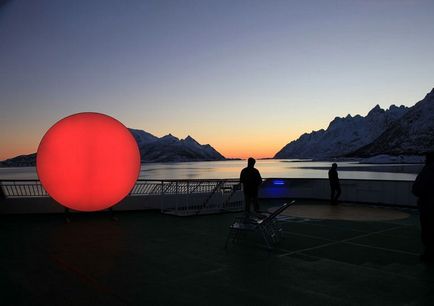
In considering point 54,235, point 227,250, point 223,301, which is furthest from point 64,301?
point 54,235

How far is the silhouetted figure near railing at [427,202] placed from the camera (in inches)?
300

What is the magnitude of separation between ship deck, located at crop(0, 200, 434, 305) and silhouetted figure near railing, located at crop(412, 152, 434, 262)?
1.29ft

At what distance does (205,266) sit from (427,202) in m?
4.28

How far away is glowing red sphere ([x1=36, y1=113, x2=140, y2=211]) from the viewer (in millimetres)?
11172

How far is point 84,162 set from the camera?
11.2 metres

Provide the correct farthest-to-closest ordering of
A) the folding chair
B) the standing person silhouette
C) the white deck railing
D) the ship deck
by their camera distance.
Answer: the white deck railing
the standing person silhouette
the folding chair
the ship deck

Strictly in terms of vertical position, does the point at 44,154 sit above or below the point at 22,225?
above

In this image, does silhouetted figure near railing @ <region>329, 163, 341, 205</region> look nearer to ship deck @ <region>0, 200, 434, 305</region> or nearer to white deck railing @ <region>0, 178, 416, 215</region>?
white deck railing @ <region>0, 178, 416, 215</region>

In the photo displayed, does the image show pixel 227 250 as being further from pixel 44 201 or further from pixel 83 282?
pixel 44 201

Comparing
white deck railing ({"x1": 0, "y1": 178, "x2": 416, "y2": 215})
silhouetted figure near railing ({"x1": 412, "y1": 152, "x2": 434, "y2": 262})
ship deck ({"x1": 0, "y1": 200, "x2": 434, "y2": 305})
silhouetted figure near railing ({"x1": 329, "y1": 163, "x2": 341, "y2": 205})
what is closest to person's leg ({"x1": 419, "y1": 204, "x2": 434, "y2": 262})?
silhouetted figure near railing ({"x1": 412, "y1": 152, "x2": 434, "y2": 262})

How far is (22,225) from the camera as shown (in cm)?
1195

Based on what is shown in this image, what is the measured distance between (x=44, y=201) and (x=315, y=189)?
11691 millimetres

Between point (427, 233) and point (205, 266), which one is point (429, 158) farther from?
point (205, 266)

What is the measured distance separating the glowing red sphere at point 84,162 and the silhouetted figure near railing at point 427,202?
760 centimetres
